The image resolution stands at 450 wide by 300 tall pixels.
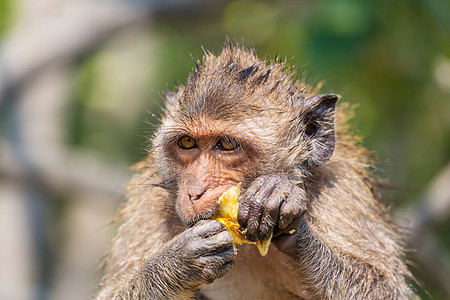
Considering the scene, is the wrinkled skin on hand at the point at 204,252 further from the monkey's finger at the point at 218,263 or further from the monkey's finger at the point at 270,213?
the monkey's finger at the point at 270,213

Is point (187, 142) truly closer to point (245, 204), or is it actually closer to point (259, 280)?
point (245, 204)

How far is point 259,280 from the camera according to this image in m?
5.58

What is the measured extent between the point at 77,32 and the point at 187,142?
282 inches

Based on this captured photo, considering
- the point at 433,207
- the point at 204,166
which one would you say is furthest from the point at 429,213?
the point at 204,166

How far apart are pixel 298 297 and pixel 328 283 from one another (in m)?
0.64

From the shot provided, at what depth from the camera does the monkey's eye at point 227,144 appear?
498 cm

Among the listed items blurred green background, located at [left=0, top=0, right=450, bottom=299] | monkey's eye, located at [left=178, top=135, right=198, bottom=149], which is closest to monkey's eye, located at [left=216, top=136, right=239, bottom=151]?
monkey's eye, located at [left=178, top=135, right=198, bottom=149]

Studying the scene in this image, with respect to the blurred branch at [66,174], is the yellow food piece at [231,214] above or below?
above

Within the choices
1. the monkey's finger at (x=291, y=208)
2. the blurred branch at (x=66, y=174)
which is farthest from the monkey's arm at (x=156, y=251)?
the blurred branch at (x=66, y=174)

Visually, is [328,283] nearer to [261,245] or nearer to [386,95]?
[261,245]

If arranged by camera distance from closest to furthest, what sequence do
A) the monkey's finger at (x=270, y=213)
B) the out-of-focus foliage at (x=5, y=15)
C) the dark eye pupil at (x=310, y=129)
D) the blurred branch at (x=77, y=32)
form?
the monkey's finger at (x=270, y=213)
the dark eye pupil at (x=310, y=129)
the blurred branch at (x=77, y=32)
the out-of-focus foliage at (x=5, y=15)

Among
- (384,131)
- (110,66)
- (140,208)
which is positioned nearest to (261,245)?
(140,208)

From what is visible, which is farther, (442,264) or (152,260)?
(442,264)

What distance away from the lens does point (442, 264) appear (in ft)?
31.7
